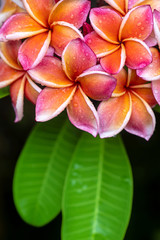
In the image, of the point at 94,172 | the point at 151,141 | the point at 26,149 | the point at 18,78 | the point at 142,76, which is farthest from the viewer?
the point at 151,141

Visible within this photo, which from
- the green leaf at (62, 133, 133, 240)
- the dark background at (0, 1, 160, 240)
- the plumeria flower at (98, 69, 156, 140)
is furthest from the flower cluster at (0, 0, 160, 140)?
the dark background at (0, 1, 160, 240)

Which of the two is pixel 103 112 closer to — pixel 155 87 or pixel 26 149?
pixel 155 87

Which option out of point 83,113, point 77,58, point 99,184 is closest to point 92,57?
point 77,58

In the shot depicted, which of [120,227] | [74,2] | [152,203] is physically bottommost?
[152,203]

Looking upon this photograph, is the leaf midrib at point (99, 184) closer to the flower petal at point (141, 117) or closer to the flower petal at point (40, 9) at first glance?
the flower petal at point (141, 117)

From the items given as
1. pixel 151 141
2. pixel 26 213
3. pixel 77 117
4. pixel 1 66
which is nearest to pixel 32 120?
pixel 151 141

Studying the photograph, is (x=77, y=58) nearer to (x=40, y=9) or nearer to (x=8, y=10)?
(x=40, y=9)
